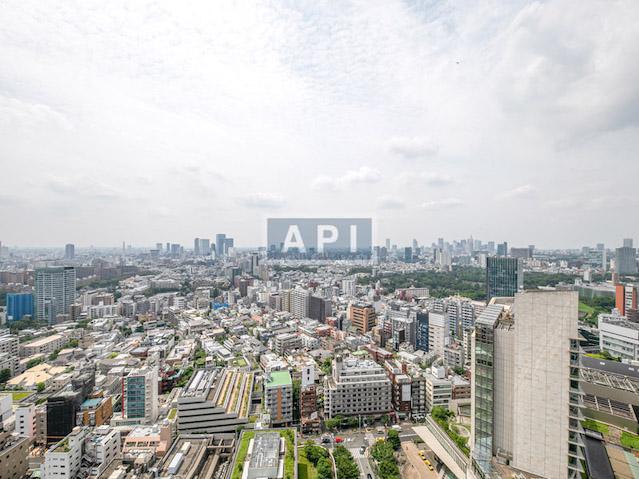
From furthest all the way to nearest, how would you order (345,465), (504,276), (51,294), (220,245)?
(220,245) < (51,294) < (504,276) < (345,465)

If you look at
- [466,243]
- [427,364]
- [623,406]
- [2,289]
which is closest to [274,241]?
[427,364]

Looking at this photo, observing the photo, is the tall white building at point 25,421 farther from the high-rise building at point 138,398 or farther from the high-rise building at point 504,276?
the high-rise building at point 504,276

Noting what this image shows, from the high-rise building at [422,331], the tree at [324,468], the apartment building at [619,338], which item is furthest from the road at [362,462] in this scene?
the apartment building at [619,338]

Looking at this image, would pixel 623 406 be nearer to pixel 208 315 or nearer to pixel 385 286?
pixel 208 315

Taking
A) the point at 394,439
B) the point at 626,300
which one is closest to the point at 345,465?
the point at 394,439

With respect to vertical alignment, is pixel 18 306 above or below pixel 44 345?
above

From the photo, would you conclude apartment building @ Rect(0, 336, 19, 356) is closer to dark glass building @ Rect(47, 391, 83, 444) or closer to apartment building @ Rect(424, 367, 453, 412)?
dark glass building @ Rect(47, 391, 83, 444)

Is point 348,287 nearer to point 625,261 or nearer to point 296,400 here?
point 296,400
